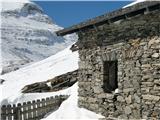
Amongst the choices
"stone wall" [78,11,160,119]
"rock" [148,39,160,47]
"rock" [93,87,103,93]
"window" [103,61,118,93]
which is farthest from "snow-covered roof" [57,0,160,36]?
"rock" [93,87,103,93]

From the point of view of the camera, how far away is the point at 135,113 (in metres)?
11.6

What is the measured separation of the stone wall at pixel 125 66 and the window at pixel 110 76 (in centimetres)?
16

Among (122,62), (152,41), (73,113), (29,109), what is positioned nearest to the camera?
(152,41)

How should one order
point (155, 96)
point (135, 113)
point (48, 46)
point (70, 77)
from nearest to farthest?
point (155, 96) < point (135, 113) < point (70, 77) < point (48, 46)

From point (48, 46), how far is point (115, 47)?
158139mm

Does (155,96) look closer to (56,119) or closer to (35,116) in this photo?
(56,119)

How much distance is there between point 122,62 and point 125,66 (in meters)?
0.20

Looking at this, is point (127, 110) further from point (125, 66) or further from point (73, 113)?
point (73, 113)

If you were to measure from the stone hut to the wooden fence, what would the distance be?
235 centimetres

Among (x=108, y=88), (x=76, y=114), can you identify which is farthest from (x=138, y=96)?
(x=76, y=114)

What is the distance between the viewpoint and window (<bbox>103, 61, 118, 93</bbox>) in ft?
42.4

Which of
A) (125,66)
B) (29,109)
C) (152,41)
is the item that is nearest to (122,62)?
(125,66)

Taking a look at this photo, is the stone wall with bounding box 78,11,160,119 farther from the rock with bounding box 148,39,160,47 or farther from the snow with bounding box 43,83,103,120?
the snow with bounding box 43,83,103,120

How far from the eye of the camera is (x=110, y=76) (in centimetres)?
1305
